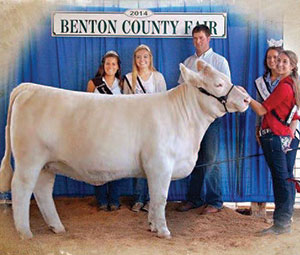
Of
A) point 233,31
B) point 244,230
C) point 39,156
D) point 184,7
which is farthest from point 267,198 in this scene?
point 39,156

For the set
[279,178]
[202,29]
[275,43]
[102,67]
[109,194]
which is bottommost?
[109,194]

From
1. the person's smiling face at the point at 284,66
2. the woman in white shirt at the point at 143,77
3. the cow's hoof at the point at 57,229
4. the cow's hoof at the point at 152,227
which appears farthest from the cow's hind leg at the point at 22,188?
the person's smiling face at the point at 284,66

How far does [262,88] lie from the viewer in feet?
14.2

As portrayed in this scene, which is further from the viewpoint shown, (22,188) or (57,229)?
(57,229)

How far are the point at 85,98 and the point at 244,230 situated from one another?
185cm

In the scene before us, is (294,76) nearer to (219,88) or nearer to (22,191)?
(219,88)

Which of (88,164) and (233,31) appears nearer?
(88,164)

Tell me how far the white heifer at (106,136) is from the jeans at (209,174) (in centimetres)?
82

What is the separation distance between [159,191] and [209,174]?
1.16 meters

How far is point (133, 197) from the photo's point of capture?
5.00 m

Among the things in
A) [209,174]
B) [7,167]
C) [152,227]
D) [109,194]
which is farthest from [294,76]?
[7,167]

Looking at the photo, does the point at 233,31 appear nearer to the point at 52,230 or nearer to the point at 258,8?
the point at 258,8

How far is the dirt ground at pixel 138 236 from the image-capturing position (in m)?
3.41

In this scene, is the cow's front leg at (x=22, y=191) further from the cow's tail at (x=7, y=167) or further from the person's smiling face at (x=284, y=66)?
the person's smiling face at (x=284, y=66)
